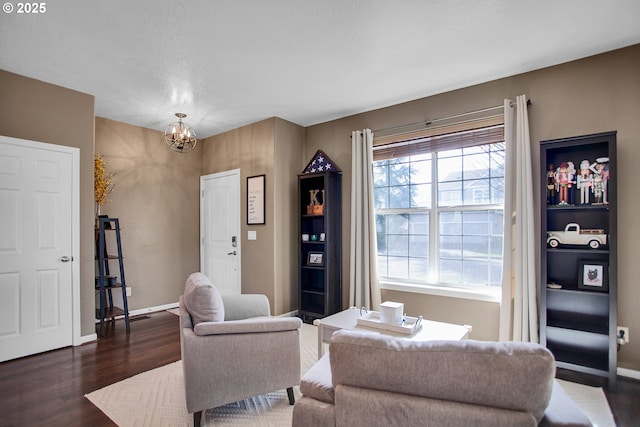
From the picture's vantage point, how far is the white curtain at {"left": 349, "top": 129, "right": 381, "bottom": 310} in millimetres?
3744

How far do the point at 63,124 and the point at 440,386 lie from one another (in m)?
3.92

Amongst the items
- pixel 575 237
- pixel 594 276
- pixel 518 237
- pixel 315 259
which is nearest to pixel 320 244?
pixel 315 259

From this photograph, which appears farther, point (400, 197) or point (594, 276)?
point (400, 197)

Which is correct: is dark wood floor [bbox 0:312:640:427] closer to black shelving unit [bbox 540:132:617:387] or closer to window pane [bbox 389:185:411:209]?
black shelving unit [bbox 540:132:617:387]

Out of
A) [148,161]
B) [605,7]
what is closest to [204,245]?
[148,161]

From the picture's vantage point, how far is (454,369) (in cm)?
104

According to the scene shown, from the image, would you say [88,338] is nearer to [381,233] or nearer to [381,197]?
[381,233]

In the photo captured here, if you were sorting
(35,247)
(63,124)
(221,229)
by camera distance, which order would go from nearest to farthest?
(35,247), (63,124), (221,229)

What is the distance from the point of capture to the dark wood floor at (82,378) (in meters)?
2.07

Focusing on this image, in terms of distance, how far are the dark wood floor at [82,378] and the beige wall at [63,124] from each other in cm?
43

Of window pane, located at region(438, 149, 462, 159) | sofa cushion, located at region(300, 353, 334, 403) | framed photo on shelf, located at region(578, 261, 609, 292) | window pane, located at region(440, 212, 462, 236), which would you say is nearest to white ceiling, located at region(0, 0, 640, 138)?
window pane, located at region(438, 149, 462, 159)

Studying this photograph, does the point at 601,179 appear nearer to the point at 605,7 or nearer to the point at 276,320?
the point at 605,7

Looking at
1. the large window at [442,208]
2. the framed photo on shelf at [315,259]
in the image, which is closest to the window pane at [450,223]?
the large window at [442,208]

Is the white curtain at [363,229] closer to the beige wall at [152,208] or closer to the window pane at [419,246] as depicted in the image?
the window pane at [419,246]
